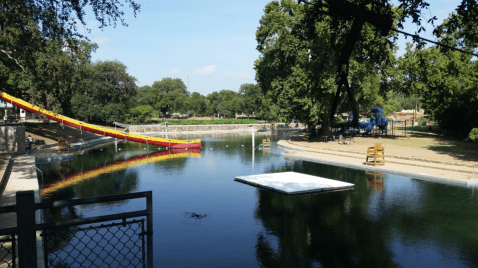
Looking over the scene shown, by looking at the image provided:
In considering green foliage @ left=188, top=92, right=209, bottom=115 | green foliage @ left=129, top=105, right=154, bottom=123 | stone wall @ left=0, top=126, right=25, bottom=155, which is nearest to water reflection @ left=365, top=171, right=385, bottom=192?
stone wall @ left=0, top=126, right=25, bottom=155

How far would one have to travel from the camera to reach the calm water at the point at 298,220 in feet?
32.4

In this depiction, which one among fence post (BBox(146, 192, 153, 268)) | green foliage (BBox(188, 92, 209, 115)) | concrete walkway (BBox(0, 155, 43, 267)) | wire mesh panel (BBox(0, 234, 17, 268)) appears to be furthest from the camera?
green foliage (BBox(188, 92, 209, 115))

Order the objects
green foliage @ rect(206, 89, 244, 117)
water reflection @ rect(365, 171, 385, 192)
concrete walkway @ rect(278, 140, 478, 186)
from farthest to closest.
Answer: green foliage @ rect(206, 89, 244, 117), concrete walkway @ rect(278, 140, 478, 186), water reflection @ rect(365, 171, 385, 192)

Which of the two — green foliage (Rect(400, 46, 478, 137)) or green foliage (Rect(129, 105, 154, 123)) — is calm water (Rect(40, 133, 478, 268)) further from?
green foliage (Rect(129, 105, 154, 123))

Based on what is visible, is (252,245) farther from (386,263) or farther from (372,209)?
(372,209)

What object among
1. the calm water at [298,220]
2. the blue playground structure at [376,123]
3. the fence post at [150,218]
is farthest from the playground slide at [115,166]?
the blue playground structure at [376,123]

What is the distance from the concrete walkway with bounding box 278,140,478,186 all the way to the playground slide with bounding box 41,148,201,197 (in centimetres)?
979

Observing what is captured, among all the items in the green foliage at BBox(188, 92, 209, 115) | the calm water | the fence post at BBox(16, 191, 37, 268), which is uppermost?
the green foliage at BBox(188, 92, 209, 115)

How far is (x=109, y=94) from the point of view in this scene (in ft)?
222

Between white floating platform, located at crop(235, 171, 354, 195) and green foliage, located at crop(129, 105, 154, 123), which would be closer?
white floating platform, located at crop(235, 171, 354, 195)

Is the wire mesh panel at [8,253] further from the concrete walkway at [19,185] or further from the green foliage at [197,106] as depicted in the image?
the green foliage at [197,106]

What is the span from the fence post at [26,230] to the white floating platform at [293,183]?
47.1 feet

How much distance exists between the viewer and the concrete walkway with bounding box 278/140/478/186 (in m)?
20.0

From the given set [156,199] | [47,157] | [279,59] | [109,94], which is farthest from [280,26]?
[109,94]
